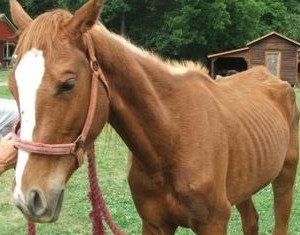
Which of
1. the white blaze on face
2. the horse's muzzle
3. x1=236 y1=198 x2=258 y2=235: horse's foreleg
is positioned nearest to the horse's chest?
the horse's muzzle

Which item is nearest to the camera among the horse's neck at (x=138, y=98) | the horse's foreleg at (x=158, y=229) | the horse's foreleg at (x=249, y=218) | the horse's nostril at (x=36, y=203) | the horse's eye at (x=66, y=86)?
the horse's nostril at (x=36, y=203)

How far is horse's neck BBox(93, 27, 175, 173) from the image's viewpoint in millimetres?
2656

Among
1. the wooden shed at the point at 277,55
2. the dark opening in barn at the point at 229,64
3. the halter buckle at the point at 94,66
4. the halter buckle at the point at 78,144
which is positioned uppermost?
the halter buckle at the point at 94,66

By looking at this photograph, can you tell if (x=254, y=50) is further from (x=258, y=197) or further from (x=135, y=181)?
(x=135, y=181)

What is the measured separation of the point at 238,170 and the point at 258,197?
3408 mm

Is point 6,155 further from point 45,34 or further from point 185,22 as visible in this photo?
point 185,22

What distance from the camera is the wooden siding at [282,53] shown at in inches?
1265

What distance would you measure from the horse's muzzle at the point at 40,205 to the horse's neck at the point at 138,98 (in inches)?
26.4

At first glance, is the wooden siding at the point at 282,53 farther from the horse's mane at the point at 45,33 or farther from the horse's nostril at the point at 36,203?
the horse's nostril at the point at 36,203

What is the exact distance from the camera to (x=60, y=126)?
2.22m

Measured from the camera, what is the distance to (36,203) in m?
2.12

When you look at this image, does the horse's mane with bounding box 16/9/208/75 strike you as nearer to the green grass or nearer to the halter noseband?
the halter noseband

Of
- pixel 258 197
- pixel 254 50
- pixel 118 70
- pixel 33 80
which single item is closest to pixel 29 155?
pixel 33 80

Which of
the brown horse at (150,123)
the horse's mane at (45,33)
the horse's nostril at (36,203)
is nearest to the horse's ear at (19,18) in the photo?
the brown horse at (150,123)
